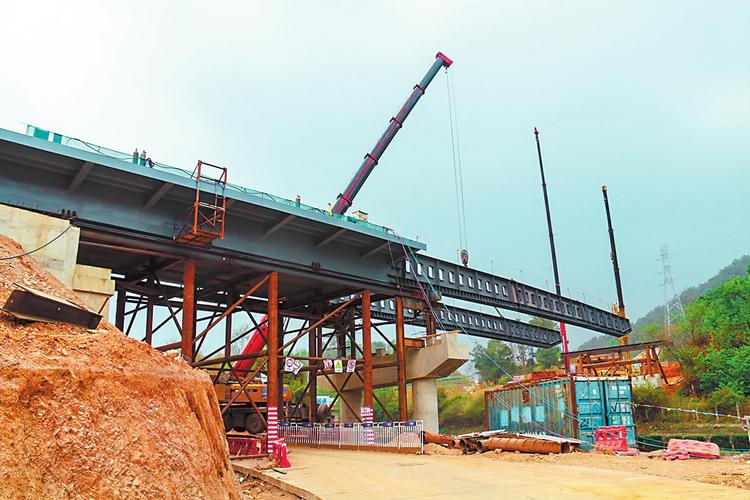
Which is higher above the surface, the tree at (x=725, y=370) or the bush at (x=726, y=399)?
the tree at (x=725, y=370)

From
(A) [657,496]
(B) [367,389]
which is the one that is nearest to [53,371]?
(A) [657,496]

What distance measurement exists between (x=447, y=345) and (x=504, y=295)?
6.93 meters

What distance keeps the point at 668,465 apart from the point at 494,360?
78472 millimetres

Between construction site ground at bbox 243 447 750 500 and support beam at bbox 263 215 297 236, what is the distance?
9.42 m

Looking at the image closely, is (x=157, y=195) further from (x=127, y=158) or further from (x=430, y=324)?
(x=430, y=324)

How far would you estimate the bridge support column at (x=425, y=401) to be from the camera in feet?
103

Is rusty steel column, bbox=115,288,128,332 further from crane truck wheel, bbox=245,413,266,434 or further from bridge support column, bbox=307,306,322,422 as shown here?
bridge support column, bbox=307,306,322,422

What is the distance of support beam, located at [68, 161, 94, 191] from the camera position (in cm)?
1905

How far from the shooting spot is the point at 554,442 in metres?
21.0

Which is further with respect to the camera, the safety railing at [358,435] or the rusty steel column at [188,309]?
the safety railing at [358,435]

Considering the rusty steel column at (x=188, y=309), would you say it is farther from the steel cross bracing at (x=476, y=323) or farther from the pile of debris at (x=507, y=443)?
the steel cross bracing at (x=476, y=323)

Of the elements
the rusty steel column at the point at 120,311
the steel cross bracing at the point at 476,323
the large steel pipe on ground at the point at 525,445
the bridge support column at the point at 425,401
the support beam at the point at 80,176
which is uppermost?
the support beam at the point at 80,176

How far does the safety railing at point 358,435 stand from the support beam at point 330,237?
28.0ft

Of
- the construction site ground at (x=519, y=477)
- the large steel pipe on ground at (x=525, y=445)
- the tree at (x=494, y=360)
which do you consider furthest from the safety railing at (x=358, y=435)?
the tree at (x=494, y=360)
